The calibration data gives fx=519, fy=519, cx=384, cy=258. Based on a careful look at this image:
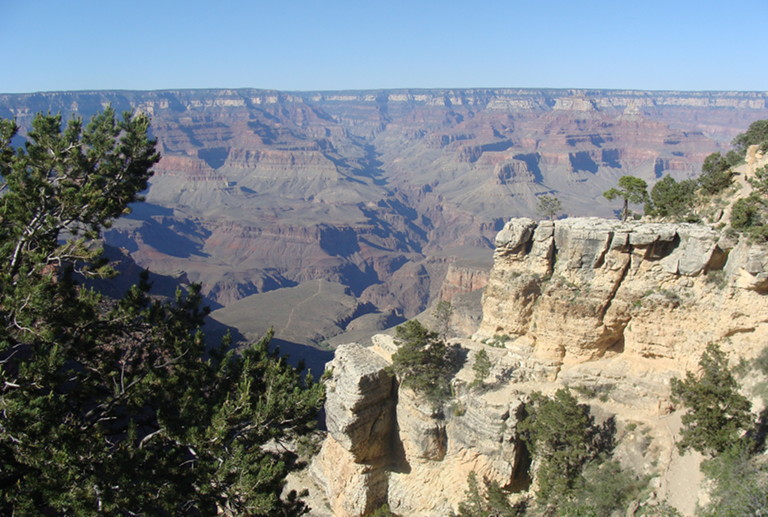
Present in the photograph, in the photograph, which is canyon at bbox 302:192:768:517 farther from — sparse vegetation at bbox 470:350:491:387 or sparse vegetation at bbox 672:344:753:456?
sparse vegetation at bbox 672:344:753:456

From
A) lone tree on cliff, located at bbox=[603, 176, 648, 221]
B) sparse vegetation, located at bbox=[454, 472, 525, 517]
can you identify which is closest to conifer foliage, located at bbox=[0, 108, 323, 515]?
sparse vegetation, located at bbox=[454, 472, 525, 517]

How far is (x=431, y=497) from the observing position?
26.7 m

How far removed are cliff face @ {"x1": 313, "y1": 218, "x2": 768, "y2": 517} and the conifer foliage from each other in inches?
367

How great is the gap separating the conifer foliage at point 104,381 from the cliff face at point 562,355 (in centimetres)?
933

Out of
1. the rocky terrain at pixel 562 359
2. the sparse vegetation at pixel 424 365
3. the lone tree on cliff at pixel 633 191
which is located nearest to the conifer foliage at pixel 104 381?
the sparse vegetation at pixel 424 365

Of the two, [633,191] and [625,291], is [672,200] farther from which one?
[625,291]

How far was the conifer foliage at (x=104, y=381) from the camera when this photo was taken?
12.4m

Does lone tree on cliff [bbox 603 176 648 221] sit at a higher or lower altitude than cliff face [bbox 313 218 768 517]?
higher

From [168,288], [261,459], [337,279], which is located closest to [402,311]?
[337,279]

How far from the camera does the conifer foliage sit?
12438mm

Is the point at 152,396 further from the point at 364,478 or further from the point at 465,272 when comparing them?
the point at 465,272

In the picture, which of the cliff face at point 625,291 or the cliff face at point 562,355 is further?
the cliff face at point 562,355

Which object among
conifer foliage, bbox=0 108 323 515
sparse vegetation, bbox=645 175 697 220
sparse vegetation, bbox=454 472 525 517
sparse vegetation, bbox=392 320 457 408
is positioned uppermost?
sparse vegetation, bbox=645 175 697 220

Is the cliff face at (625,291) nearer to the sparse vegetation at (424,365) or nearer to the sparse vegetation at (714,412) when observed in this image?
the sparse vegetation at (714,412)
